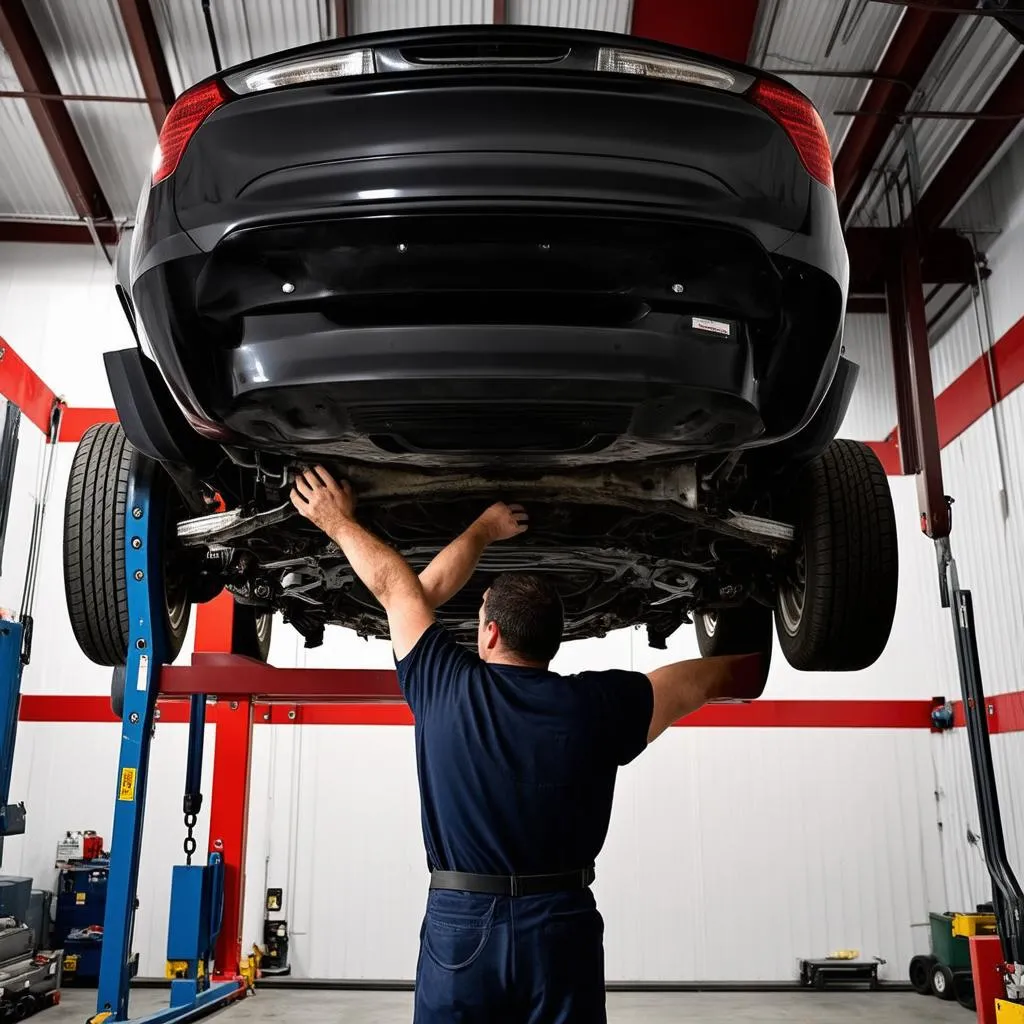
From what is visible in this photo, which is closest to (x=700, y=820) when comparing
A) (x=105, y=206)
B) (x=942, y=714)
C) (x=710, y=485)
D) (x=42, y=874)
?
(x=942, y=714)

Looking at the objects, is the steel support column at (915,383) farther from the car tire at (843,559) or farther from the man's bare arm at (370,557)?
the man's bare arm at (370,557)

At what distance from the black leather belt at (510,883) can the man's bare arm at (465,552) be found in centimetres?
53

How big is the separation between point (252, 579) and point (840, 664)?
163 cm

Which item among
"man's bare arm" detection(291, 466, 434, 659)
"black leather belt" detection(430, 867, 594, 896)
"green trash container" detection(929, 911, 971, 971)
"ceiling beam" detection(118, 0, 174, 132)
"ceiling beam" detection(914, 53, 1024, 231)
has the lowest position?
"green trash container" detection(929, 911, 971, 971)

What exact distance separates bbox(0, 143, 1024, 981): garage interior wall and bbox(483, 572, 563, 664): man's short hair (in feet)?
21.4

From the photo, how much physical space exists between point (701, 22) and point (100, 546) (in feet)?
16.0

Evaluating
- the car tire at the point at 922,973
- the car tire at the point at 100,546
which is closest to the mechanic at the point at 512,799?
the car tire at the point at 100,546

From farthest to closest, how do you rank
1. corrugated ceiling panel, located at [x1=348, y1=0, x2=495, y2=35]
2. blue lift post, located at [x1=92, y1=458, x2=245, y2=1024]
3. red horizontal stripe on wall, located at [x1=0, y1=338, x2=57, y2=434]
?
red horizontal stripe on wall, located at [x1=0, y1=338, x2=57, y2=434] < corrugated ceiling panel, located at [x1=348, y1=0, x2=495, y2=35] < blue lift post, located at [x1=92, y1=458, x2=245, y2=1024]

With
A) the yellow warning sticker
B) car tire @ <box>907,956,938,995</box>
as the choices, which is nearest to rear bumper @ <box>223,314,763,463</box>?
the yellow warning sticker

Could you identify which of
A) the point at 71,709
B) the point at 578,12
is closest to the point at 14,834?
the point at 71,709

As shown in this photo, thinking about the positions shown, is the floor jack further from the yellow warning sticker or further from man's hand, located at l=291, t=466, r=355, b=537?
man's hand, located at l=291, t=466, r=355, b=537

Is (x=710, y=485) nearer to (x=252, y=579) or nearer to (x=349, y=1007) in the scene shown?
(x=252, y=579)

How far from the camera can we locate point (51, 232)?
28.1 feet

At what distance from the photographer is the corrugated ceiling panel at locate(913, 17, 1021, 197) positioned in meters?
6.16
